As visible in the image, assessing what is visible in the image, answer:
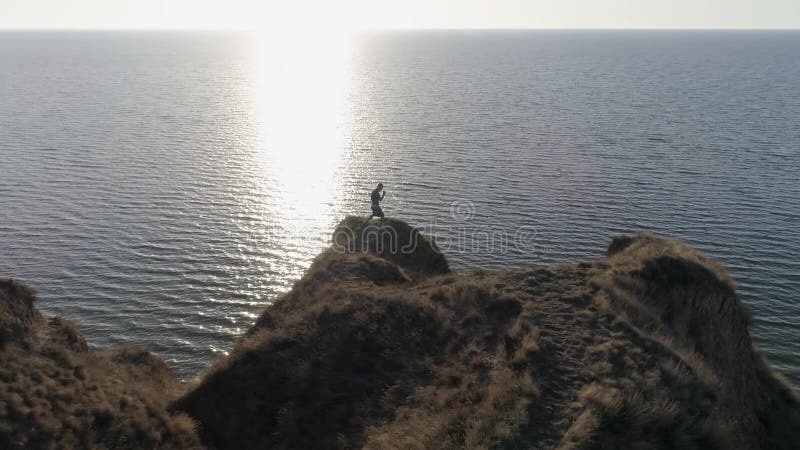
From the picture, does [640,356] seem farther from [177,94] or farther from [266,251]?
[177,94]

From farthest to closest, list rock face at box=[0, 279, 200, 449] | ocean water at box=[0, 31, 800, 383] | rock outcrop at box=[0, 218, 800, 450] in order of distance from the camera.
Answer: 1. ocean water at box=[0, 31, 800, 383]
2. rock face at box=[0, 279, 200, 449]
3. rock outcrop at box=[0, 218, 800, 450]

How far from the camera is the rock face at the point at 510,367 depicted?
55.8ft

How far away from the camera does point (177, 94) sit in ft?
505

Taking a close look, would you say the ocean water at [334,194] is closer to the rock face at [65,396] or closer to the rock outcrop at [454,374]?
the rock face at [65,396]

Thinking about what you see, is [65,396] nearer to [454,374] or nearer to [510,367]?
[454,374]

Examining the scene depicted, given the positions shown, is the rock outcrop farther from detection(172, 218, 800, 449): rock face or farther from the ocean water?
the ocean water

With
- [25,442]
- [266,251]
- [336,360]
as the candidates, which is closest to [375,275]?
[336,360]

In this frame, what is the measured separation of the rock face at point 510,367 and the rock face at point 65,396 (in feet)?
6.80

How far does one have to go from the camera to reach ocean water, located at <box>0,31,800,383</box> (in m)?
44.9

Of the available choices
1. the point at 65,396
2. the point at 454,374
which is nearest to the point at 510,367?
the point at 454,374

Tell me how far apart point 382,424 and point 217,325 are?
25.0 metres

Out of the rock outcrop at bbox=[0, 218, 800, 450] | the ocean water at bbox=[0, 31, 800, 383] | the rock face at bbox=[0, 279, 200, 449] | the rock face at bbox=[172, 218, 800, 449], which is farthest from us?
the ocean water at bbox=[0, 31, 800, 383]

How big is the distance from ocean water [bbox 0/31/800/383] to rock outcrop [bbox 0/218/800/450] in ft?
45.2

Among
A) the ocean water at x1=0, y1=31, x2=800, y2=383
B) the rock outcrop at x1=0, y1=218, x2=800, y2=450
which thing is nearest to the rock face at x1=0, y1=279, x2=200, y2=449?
the rock outcrop at x1=0, y1=218, x2=800, y2=450
